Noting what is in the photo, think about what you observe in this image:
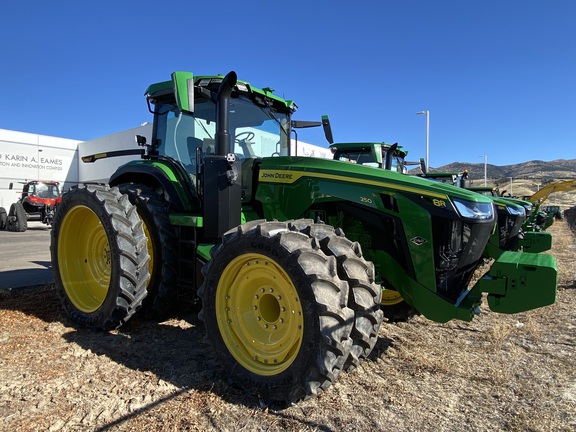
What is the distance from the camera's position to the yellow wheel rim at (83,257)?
4681 mm

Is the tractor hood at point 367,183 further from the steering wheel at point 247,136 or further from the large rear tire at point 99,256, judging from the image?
the large rear tire at point 99,256

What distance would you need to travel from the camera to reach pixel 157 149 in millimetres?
5023

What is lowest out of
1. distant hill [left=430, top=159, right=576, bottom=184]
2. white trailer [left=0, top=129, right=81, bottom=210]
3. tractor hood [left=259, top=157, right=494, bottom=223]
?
tractor hood [left=259, top=157, right=494, bottom=223]

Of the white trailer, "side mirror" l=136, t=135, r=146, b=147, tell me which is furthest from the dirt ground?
the white trailer

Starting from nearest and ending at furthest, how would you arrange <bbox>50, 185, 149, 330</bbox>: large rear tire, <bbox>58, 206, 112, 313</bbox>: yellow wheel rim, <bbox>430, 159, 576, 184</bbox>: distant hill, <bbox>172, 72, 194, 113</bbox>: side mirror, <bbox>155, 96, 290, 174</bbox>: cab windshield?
<bbox>172, 72, 194, 113</bbox>: side mirror, <bbox>50, 185, 149, 330</bbox>: large rear tire, <bbox>155, 96, 290, 174</bbox>: cab windshield, <bbox>58, 206, 112, 313</bbox>: yellow wheel rim, <bbox>430, 159, 576, 184</bbox>: distant hill

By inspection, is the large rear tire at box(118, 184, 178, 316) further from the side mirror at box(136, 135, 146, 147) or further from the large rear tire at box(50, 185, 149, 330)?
the side mirror at box(136, 135, 146, 147)

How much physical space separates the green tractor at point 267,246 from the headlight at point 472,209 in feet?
0.04

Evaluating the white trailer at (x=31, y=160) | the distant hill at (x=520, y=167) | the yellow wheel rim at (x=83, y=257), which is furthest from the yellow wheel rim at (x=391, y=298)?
the distant hill at (x=520, y=167)

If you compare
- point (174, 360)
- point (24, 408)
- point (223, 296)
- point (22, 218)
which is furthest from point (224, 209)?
point (22, 218)

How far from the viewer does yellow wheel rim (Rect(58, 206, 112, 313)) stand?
4681mm

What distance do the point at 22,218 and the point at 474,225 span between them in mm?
19916

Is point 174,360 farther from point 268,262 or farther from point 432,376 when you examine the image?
point 432,376

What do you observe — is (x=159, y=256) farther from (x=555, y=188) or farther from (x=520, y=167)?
(x=520, y=167)

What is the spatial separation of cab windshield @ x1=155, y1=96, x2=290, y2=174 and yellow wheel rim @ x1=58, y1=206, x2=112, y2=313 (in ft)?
3.84
